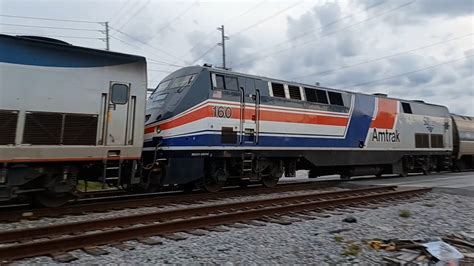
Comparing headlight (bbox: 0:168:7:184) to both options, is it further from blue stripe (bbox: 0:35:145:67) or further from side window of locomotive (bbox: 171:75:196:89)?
side window of locomotive (bbox: 171:75:196:89)

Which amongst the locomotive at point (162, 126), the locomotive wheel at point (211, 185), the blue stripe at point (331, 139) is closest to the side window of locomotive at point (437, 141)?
the locomotive at point (162, 126)

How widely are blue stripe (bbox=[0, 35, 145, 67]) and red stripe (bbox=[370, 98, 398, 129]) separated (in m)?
11.3

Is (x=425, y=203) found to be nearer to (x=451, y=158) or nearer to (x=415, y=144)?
(x=415, y=144)

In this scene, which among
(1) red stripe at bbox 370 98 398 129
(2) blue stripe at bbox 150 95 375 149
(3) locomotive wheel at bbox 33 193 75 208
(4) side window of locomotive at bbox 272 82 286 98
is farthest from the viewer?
(1) red stripe at bbox 370 98 398 129

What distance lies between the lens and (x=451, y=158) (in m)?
23.2

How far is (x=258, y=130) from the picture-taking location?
41.0 ft

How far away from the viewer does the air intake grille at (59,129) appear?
26.1 feet

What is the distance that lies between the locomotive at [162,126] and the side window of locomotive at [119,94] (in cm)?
2

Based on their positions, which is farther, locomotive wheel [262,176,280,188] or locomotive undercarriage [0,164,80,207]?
locomotive wheel [262,176,280,188]

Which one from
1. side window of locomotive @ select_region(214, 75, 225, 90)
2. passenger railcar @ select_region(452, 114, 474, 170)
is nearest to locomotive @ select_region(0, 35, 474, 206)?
side window of locomotive @ select_region(214, 75, 225, 90)

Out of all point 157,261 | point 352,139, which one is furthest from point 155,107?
point 352,139

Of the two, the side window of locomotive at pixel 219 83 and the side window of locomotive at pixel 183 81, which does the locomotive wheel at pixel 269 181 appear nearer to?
the side window of locomotive at pixel 219 83

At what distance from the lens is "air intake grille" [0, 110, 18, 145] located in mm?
7559

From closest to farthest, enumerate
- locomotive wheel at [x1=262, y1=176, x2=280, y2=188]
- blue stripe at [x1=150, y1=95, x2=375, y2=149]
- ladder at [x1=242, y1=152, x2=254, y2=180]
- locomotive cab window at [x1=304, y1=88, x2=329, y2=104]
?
blue stripe at [x1=150, y1=95, x2=375, y2=149]
ladder at [x1=242, y1=152, x2=254, y2=180]
locomotive wheel at [x1=262, y1=176, x2=280, y2=188]
locomotive cab window at [x1=304, y1=88, x2=329, y2=104]
